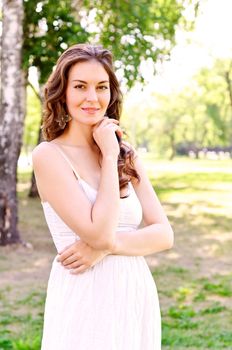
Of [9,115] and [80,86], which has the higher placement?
[80,86]

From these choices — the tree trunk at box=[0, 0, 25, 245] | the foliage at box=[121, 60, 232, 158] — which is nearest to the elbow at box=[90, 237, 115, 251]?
the tree trunk at box=[0, 0, 25, 245]

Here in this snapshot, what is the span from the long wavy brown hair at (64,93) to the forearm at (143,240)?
0.21 m

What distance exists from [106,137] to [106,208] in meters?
0.36

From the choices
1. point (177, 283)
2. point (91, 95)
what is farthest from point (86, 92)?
point (177, 283)

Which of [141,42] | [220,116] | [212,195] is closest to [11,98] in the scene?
[141,42]

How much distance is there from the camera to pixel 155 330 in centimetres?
263

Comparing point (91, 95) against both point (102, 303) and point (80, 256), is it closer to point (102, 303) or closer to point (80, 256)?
point (80, 256)

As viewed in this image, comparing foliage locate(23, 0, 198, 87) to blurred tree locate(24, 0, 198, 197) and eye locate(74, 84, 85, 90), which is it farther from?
eye locate(74, 84, 85, 90)

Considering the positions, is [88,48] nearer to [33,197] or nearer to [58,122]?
[58,122]

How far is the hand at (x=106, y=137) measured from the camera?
2.59m

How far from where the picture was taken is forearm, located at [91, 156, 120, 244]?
241 cm

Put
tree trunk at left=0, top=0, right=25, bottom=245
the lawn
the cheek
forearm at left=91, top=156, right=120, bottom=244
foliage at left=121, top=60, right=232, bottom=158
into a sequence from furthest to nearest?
foliage at left=121, top=60, right=232, bottom=158 → tree trunk at left=0, top=0, right=25, bottom=245 → the lawn → the cheek → forearm at left=91, top=156, right=120, bottom=244

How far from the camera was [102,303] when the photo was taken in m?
2.49

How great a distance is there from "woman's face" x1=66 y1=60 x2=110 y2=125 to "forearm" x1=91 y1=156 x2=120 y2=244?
1.01 ft
